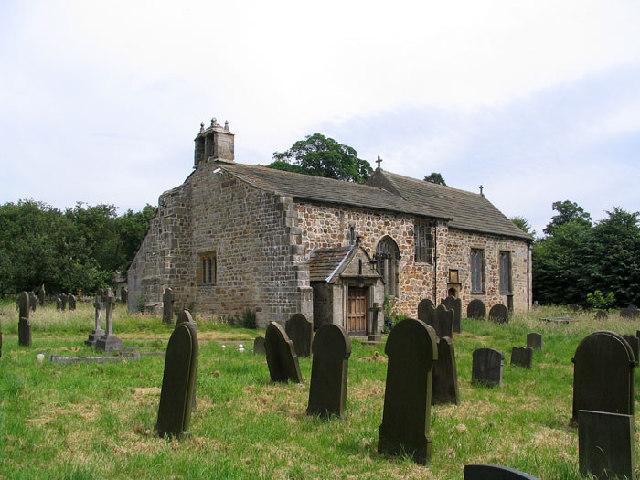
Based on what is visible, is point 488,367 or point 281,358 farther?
point 488,367

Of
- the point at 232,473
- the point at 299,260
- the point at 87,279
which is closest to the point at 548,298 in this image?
the point at 299,260

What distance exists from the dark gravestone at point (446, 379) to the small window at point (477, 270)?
73.6 feet

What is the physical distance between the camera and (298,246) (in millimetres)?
21125

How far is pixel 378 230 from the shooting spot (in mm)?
25062

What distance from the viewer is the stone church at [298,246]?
842 inches

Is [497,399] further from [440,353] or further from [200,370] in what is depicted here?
[200,370]

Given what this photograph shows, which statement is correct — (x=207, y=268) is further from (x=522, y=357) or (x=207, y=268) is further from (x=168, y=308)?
(x=522, y=357)

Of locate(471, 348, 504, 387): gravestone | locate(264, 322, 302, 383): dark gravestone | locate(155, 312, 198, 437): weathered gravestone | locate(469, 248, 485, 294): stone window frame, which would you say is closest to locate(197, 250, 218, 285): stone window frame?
locate(469, 248, 485, 294): stone window frame

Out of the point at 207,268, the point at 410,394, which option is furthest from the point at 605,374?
the point at 207,268

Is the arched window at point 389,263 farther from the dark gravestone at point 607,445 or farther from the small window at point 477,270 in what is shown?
the dark gravestone at point 607,445

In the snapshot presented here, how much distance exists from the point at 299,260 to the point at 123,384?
38.5ft

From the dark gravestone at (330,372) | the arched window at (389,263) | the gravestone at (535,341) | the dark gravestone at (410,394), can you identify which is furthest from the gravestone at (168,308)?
the dark gravestone at (410,394)

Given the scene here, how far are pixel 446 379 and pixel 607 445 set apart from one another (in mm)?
3748

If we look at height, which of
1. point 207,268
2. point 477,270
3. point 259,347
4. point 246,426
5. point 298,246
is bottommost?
point 246,426
